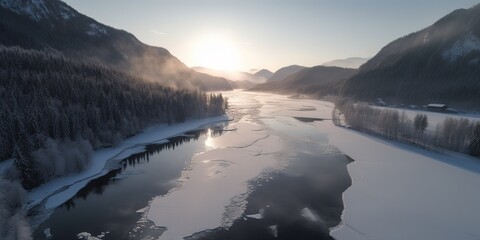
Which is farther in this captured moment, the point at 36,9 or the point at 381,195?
the point at 36,9

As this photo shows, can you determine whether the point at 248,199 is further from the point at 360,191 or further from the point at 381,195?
the point at 381,195

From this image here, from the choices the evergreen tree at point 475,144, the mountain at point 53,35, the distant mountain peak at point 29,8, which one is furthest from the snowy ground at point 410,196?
the distant mountain peak at point 29,8

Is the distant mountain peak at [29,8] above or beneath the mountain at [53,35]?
above

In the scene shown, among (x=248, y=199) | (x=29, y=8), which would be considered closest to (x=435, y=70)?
(x=248, y=199)

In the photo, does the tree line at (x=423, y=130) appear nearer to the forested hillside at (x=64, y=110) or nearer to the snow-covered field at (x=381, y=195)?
the snow-covered field at (x=381, y=195)

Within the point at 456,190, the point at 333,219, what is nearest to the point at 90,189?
the point at 333,219

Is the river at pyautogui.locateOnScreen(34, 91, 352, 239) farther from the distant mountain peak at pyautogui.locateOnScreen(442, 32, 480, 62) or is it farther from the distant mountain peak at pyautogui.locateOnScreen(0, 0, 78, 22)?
the distant mountain peak at pyautogui.locateOnScreen(0, 0, 78, 22)
